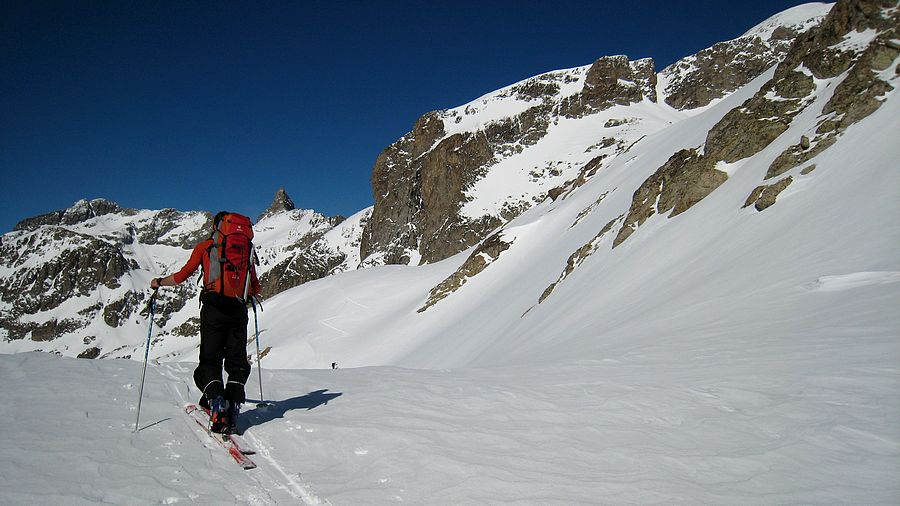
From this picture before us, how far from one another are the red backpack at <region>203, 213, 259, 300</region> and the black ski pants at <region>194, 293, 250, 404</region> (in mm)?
122

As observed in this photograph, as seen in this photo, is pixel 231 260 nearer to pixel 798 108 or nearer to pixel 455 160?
pixel 798 108

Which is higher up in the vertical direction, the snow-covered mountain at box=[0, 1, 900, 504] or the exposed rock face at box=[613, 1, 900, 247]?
the exposed rock face at box=[613, 1, 900, 247]

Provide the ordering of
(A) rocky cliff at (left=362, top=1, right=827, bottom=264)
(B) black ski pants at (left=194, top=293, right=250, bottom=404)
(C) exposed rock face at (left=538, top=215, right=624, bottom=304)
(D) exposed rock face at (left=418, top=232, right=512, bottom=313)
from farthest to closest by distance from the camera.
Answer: (A) rocky cliff at (left=362, top=1, right=827, bottom=264)
(D) exposed rock face at (left=418, top=232, right=512, bottom=313)
(C) exposed rock face at (left=538, top=215, right=624, bottom=304)
(B) black ski pants at (left=194, top=293, right=250, bottom=404)

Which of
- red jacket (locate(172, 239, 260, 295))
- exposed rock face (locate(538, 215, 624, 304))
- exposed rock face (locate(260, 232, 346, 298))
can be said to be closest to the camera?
red jacket (locate(172, 239, 260, 295))

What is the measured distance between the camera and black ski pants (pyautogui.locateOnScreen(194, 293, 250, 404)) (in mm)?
4723

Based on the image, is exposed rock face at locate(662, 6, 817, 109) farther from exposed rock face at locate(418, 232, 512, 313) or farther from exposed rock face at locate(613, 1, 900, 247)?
exposed rock face at locate(613, 1, 900, 247)

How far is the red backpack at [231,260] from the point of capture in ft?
16.1

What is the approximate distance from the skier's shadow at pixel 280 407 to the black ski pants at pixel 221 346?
377 mm

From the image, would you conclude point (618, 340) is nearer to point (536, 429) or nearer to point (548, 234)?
point (536, 429)

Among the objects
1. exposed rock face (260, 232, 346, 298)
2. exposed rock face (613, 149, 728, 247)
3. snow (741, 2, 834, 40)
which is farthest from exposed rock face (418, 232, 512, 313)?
exposed rock face (260, 232, 346, 298)

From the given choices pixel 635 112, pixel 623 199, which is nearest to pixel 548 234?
pixel 623 199

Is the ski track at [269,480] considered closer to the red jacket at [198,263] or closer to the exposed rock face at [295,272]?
the red jacket at [198,263]

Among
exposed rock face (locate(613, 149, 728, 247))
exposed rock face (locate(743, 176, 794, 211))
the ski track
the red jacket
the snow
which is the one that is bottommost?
the ski track

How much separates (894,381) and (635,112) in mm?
85630
